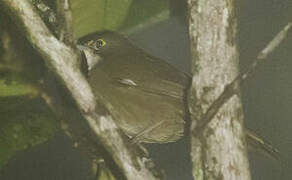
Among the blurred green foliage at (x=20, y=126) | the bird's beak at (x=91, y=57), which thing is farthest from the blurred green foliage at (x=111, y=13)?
the blurred green foliage at (x=20, y=126)

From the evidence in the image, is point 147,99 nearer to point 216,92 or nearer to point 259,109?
point 259,109

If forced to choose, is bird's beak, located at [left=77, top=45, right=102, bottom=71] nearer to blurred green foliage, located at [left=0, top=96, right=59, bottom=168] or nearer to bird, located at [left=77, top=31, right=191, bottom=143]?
bird, located at [left=77, top=31, right=191, bottom=143]

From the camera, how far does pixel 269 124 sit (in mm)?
3303

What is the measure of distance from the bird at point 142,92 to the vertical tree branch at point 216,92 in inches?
39.8

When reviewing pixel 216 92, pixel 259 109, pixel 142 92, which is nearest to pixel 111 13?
pixel 142 92

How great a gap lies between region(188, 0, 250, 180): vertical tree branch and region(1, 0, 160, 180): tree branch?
11.4 inches

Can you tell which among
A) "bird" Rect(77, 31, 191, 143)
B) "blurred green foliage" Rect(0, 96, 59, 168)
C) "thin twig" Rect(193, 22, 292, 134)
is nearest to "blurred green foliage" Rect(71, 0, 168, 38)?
"bird" Rect(77, 31, 191, 143)

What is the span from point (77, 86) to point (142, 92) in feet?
3.97

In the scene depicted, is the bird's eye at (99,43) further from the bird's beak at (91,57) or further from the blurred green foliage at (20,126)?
the blurred green foliage at (20,126)

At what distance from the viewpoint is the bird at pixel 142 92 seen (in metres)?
3.18

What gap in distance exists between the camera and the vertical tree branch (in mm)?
2039

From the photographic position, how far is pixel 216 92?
207 cm

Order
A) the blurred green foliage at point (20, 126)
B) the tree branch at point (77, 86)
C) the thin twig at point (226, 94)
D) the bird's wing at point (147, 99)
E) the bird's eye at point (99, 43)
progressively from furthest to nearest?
the bird's eye at point (99, 43) < the bird's wing at point (147, 99) < the blurred green foliage at point (20, 126) < the tree branch at point (77, 86) < the thin twig at point (226, 94)

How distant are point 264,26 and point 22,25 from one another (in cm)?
182
